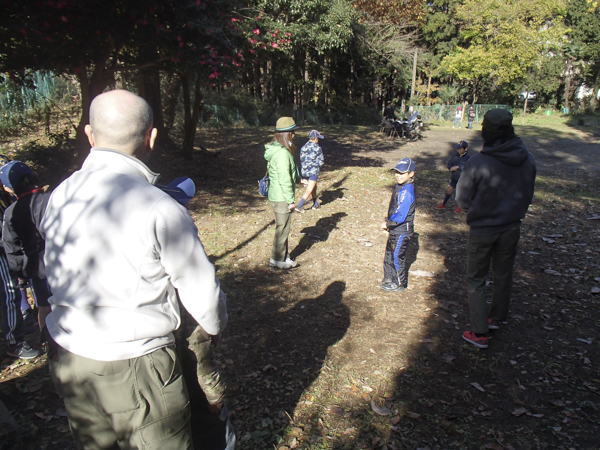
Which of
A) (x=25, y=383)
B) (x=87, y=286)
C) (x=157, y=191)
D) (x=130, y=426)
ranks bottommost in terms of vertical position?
(x=25, y=383)

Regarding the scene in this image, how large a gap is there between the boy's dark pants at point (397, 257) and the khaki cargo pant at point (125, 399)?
3.58m

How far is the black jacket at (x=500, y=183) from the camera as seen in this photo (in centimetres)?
375

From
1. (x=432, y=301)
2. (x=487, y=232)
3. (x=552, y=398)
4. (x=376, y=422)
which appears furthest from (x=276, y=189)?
(x=552, y=398)

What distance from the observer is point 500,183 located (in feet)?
12.4

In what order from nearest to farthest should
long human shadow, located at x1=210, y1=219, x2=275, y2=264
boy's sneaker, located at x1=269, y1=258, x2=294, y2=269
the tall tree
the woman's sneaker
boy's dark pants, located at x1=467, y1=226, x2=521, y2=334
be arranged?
1. boy's dark pants, located at x1=467, y1=226, x2=521, y2=334
2. the woman's sneaker
3. boy's sneaker, located at x1=269, y1=258, x2=294, y2=269
4. long human shadow, located at x1=210, y1=219, x2=275, y2=264
5. the tall tree

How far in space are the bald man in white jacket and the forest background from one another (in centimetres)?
682

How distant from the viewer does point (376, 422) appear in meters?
3.19

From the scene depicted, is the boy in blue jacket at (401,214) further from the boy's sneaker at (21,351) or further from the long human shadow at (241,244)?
the boy's sneaker at (21,351)

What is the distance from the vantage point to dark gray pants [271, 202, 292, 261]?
18.8 feet

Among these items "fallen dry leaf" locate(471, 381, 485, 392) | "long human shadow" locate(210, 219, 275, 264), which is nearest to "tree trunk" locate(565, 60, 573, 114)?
"long human shadow" locate(210, 219, 275, 264)

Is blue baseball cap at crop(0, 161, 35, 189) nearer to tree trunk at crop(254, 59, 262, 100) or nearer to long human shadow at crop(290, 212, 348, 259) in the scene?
long human shadow at crop(290, 212, 348, 259)

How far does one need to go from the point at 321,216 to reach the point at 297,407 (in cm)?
550

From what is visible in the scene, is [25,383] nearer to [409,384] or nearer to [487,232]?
[409,384]

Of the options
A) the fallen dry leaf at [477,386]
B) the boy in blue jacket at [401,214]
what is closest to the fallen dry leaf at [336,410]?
the fallen dry leaf at [477,386]
